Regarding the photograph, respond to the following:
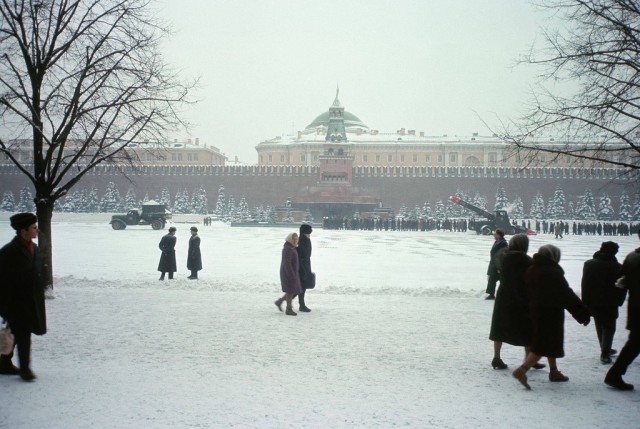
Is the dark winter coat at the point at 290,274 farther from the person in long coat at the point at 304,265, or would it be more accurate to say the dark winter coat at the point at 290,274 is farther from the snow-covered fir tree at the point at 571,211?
the snow-covered fir tree at the point at 571,211

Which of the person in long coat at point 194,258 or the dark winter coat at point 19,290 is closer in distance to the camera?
the dark winter coat at point 19,290

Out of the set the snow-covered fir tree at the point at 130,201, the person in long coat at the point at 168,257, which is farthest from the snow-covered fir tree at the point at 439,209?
the person in long coat at the point at 168,257

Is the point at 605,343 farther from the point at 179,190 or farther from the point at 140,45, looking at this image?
the point at 179,190

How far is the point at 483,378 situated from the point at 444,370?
0.30m

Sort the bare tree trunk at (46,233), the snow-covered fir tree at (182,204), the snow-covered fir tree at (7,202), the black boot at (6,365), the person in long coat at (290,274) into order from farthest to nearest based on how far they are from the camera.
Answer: the snow-covered fir tree at (182,204)
the snow-covered fir tree at (7,202)
the bare tree trunk at (46,233)
the person in long coat at (290,274)
the black boot at (6,365)

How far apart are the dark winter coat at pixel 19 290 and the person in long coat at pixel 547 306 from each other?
3342mm

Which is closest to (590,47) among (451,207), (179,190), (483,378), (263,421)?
(483,378)

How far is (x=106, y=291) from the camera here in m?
7.98

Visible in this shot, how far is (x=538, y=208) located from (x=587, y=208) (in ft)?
12.7

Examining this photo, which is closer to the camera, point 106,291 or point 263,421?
point 263,421

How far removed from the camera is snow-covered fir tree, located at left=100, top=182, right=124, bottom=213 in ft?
148

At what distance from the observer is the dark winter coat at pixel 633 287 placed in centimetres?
379

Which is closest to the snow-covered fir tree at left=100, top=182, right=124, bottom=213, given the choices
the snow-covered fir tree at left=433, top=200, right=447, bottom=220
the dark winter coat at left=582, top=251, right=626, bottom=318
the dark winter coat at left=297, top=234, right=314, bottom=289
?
the snow-covered fir tree at left=433, top=200, right=447, bottom=220

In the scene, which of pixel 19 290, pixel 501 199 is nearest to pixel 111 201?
pixel 501 199
